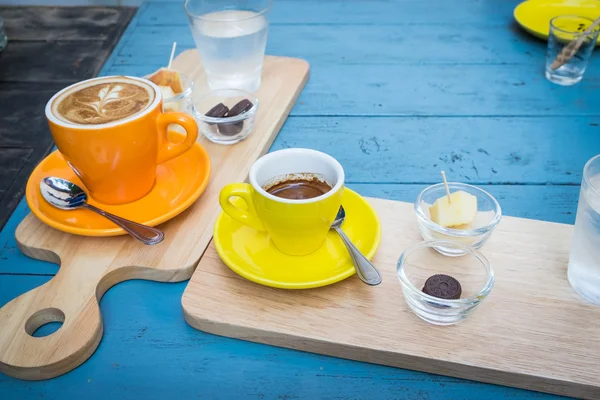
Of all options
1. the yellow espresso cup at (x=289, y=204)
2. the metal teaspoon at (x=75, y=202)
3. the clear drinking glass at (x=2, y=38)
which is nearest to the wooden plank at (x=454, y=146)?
the yellow espresso cup at (x=289, y=204)

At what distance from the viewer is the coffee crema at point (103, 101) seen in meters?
0.79

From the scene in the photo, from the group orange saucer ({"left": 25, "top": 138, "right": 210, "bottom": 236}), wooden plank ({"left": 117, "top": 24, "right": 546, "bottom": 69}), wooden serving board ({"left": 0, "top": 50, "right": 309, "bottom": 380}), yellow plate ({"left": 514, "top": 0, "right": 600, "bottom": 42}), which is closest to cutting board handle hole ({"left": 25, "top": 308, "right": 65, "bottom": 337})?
wooden serving board ({"left": 0, "top": 50, "right": 309, "bottom": 380})

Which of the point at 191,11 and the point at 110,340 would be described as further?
the point at 191,11

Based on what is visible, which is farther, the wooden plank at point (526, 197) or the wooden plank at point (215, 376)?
the wooden plank at point (526, 197)

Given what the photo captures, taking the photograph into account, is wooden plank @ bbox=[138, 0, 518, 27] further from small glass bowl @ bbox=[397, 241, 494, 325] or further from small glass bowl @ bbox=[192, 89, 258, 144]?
small glass bowl @ bbox=[397, 241, 494, 325]

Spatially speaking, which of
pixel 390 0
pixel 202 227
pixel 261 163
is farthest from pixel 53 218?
pixel 390 0

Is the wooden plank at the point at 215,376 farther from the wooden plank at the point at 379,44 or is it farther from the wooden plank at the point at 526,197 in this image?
the wooden plank at the point at 379,44

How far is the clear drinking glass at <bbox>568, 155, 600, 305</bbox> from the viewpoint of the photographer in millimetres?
660

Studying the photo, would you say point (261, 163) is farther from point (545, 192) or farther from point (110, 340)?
point (545, 192)

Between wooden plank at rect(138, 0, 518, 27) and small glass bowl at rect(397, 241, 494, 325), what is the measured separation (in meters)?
0.82

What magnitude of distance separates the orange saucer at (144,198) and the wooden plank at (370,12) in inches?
24.5

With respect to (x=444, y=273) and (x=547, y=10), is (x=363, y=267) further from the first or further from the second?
(x=547, y=10)

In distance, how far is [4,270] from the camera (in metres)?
0.80

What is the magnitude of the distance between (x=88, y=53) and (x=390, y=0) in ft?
2.44
